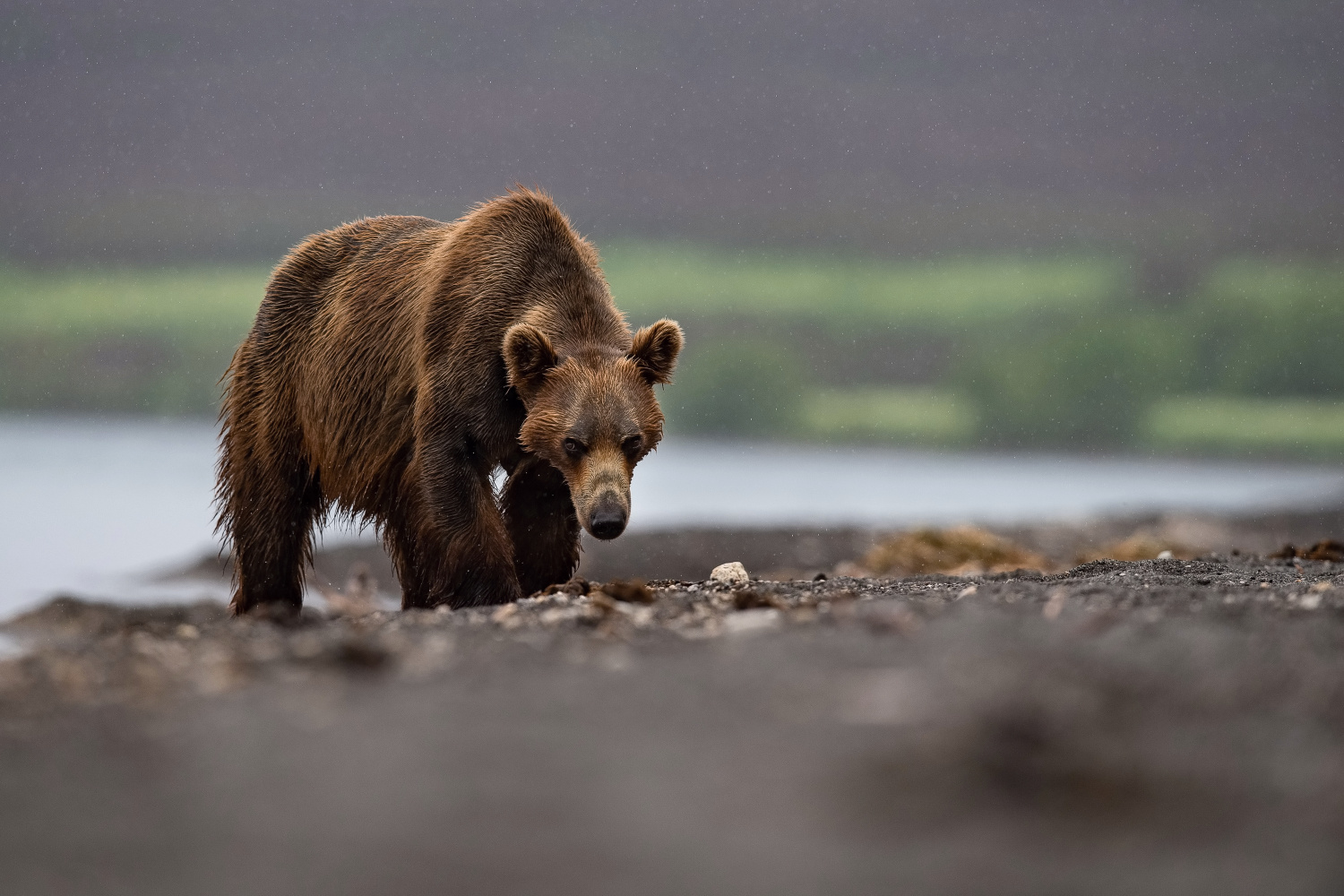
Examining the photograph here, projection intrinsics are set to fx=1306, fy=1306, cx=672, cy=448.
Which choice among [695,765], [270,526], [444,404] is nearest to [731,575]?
[444,404]

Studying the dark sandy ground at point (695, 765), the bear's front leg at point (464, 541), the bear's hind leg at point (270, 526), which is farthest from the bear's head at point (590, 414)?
the dark sandy ground at point (695, 765)

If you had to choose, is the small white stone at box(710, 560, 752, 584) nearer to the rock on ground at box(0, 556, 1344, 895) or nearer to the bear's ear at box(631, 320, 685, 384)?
the bear's ear at box(631, 320, 685, 384)

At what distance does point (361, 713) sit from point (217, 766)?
0.38 m

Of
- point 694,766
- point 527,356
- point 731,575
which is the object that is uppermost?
point 527,356

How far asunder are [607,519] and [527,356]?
957mm

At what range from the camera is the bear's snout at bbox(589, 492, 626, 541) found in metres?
6.04

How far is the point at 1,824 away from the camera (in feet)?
8.22

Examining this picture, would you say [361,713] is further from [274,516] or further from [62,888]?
[274,516]

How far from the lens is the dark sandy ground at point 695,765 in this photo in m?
2.24

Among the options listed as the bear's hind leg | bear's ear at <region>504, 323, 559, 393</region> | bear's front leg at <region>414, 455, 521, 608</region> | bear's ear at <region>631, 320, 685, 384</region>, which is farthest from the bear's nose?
the bear's hind leg

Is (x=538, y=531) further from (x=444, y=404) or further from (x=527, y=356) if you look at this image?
(x=527, y=356)

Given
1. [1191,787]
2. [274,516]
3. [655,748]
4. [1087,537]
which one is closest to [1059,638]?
[1191,787]

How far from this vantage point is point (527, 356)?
253 inches

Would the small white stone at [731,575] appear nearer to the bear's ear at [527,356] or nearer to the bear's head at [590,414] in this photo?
the bear's head at [590,414]
